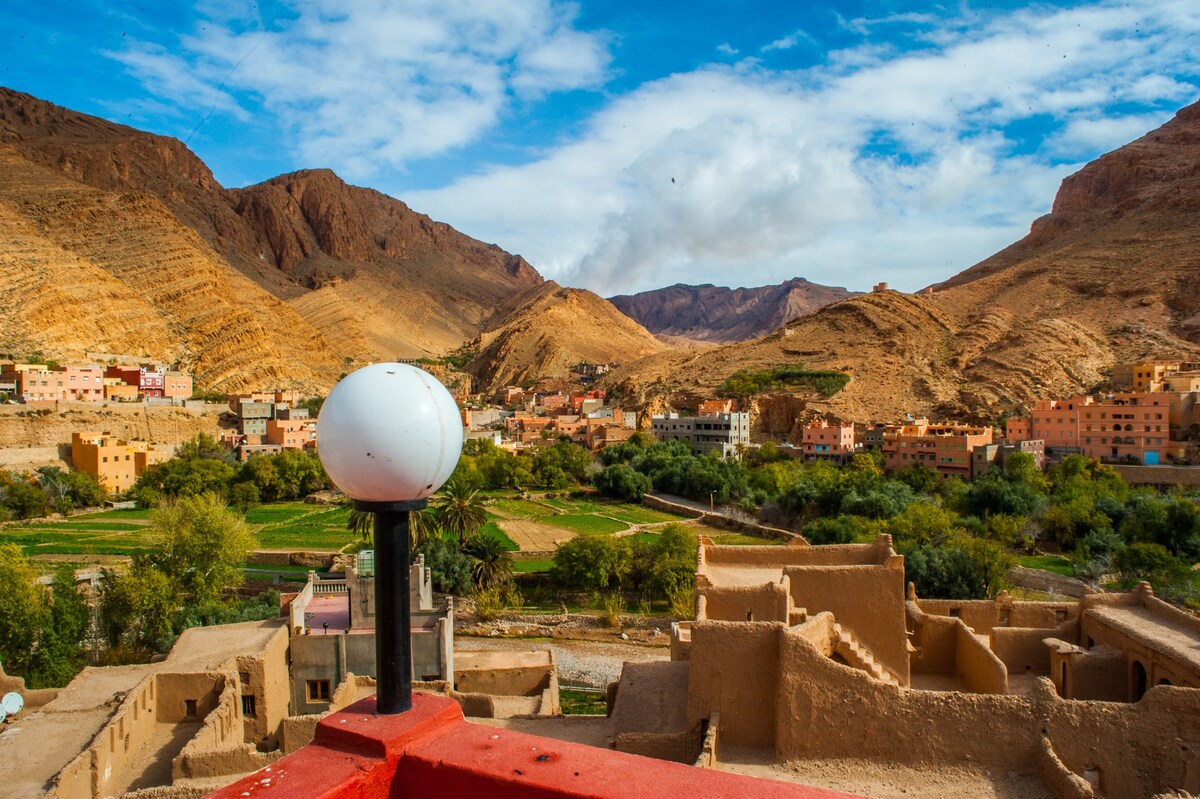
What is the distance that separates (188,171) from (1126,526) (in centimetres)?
16815

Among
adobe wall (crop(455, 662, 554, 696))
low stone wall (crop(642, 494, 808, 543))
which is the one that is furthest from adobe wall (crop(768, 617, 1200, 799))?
low stone wall (crop(642, 494, 808, 543))

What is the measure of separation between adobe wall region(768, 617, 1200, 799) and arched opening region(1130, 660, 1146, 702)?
12.1 feet

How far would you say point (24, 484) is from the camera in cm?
4081

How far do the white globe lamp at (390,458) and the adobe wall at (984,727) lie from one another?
6104 mm

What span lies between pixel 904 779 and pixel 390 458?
274 inches

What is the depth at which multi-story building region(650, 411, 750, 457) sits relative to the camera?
6088 centimetres

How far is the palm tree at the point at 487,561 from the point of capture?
2667 centimetres

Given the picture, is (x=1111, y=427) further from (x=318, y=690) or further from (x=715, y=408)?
(x=318, y=690)

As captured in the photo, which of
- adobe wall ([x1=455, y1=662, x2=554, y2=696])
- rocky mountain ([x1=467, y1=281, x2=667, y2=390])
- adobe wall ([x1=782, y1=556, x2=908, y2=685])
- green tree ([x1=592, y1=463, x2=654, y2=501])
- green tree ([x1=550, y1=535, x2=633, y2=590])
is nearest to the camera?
adobe wall ([x1=782, y1=556, x2=908, y2=685])

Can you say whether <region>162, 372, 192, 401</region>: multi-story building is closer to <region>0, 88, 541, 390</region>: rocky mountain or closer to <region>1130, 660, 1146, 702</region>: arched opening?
<region>0, 88, 541, 390</region>: rocky mountain

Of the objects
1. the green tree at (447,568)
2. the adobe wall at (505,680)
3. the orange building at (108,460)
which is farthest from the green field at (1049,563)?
the orange building at (108,460)

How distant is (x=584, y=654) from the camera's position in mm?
21859

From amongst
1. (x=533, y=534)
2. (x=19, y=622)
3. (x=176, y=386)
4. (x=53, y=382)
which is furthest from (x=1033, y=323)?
(x=53, y=382)

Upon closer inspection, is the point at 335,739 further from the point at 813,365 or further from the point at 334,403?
the point at 813,365
